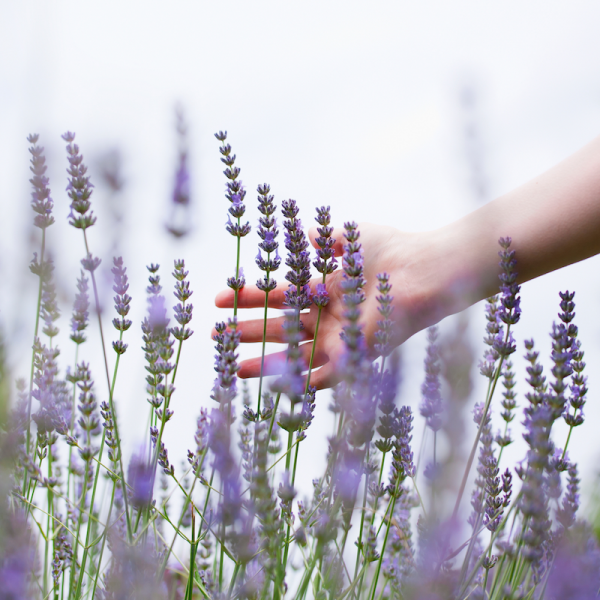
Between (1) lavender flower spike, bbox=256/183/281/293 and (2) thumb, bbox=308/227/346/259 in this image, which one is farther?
(2) thumb, bbox=308/227/346/259

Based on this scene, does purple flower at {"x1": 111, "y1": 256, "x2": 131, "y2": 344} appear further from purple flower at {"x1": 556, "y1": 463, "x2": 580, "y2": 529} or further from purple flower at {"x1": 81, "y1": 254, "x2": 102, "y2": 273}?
purple flower at {"x1": 556, "y1": 463, "x2": 580, "y2": 529}

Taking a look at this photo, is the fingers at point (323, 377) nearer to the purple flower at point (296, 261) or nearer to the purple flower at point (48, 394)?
the purple flower at point (296, 261)

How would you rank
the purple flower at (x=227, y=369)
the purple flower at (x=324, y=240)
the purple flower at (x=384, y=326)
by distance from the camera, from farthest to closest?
the purple flower at (x=324, y=240)
the purple flower at (x=384, y=326)
the purple flower at (x=227, y=369)

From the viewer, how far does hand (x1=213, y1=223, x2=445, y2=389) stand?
60.3 inches

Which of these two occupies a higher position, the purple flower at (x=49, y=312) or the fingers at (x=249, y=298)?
the fingers at (x=249, y=298)

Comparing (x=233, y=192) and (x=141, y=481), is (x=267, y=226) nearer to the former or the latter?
(x=233, y=192)

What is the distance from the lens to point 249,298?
1.80 metres

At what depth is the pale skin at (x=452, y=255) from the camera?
1.27 metres

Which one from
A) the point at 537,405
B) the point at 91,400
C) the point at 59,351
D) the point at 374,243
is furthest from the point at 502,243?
the point at 59,351

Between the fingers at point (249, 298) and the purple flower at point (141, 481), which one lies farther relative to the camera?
the fingers at point (249, 298)

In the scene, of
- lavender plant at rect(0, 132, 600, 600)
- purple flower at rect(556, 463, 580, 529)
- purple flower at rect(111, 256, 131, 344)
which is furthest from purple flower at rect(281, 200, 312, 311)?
purple flower at rect(556, 463, 580, 529)

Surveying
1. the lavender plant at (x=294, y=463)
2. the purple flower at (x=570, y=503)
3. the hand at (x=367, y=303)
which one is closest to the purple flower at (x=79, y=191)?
the lavender plant at (x=294, y=463)

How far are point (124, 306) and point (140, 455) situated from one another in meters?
0.36

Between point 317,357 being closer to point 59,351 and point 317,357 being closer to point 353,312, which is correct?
point 59,351
